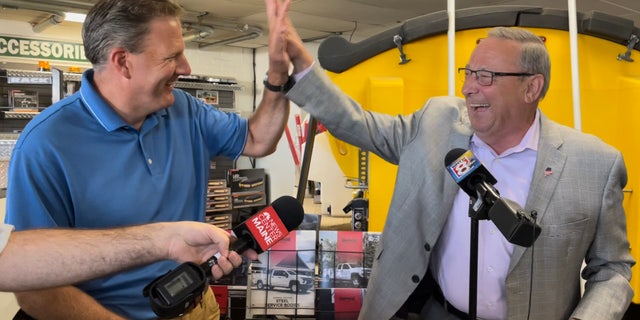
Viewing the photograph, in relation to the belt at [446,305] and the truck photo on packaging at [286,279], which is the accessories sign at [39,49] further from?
the belt at [446,305]

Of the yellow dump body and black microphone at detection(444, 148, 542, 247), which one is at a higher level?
the yellow dump body

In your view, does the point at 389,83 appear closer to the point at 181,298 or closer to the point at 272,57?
the point at 272,57

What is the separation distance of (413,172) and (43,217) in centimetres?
111

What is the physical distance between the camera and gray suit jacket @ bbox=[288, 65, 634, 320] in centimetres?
175

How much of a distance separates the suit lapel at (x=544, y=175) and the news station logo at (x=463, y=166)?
61cm

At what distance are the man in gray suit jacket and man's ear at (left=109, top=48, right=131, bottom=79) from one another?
49 cm

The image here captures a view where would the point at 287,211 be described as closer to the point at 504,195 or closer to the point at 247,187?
the point at 504,195

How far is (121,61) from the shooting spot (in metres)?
1.65

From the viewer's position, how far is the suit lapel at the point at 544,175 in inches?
68.9

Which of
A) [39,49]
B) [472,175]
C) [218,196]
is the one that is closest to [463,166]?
[472,175]

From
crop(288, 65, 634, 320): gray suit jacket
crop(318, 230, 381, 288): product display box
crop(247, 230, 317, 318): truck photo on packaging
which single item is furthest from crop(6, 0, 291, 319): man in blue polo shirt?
crop(318, 230, 381, 288): product display box

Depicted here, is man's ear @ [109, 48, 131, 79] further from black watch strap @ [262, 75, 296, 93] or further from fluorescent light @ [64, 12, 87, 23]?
fluorescent light @ [64, 12, 87, 23]

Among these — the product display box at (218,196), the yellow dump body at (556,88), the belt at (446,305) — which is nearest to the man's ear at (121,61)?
the belt at (446,305)

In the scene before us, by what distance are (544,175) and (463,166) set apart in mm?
657
